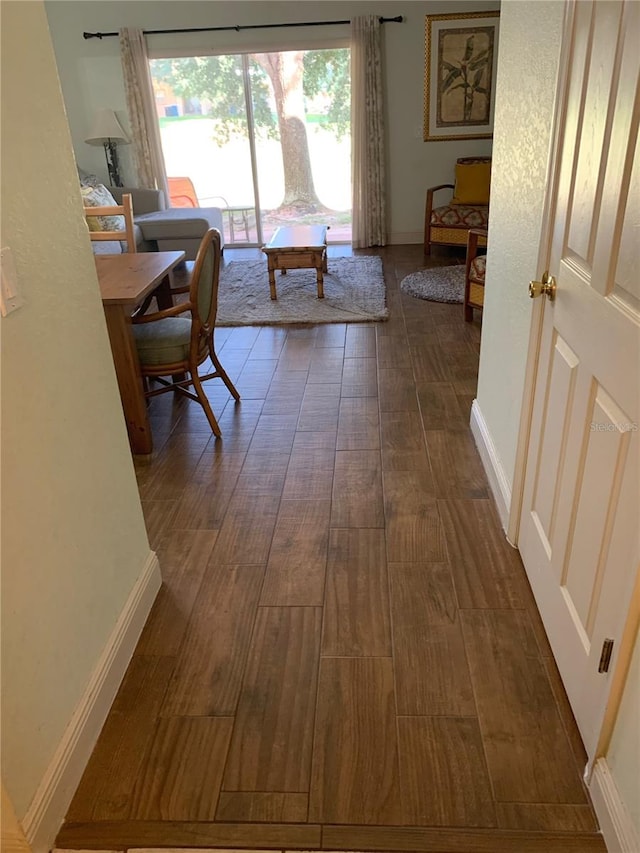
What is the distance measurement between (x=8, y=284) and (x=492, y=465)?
6.05 feet

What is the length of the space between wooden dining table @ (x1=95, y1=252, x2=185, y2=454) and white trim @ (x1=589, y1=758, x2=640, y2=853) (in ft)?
7.22

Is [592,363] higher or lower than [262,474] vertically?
higher

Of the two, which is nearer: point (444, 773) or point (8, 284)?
point (8, 284)

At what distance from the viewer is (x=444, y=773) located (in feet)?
4.57

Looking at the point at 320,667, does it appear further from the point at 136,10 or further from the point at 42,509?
the point at 136,10

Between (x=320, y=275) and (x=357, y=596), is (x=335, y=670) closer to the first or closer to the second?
(x=357, y=596)

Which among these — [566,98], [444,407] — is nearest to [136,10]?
[444,407]

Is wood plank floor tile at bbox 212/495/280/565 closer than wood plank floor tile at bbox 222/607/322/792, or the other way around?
wood plank floor tile at bbox 222/607/322/792

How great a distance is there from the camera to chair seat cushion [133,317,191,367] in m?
2.83

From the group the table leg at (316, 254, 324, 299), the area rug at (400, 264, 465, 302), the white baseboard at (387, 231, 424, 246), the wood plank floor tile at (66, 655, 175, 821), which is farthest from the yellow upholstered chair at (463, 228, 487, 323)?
the wood plank floor tile at (66, 655, 175, 821)

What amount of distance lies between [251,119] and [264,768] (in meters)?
6.61

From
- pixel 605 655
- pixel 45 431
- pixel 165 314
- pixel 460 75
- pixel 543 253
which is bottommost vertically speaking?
pixel 605 655

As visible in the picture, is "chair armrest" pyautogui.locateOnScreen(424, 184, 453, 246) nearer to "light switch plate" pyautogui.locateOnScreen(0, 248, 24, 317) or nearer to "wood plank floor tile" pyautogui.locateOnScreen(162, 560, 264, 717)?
"wood plank floor tile" pyautogui.locateOnScreen(162, 560, 264, 717)

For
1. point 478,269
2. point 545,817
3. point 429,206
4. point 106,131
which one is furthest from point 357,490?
point 106,131
